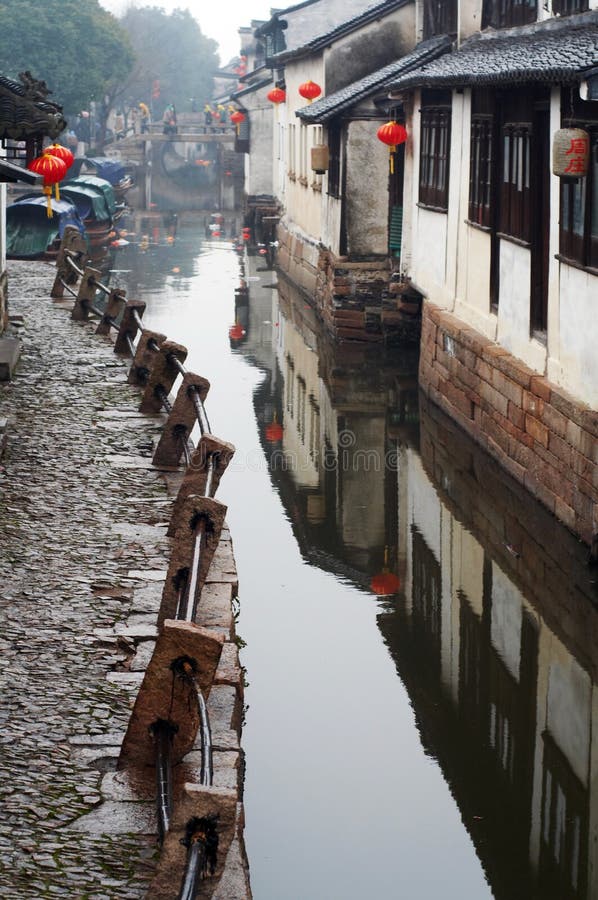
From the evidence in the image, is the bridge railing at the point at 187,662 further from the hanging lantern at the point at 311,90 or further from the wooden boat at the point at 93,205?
the wooden boat at the point at 93,205

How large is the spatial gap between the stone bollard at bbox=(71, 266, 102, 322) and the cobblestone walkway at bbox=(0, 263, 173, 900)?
5.43 metres

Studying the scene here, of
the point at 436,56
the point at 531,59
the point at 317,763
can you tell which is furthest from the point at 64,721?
the point at 436,56

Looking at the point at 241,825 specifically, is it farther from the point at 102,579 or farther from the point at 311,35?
the point at 311,35

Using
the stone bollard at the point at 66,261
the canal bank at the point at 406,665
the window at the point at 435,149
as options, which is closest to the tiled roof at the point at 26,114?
the canal bank at the point at 406,665

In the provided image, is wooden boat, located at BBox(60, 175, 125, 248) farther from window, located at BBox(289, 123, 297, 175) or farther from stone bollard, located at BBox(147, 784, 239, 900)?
stone bollard, located at BBox(147, 784, 239, 900)

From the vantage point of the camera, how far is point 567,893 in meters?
6.84

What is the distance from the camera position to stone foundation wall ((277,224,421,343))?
2227cm

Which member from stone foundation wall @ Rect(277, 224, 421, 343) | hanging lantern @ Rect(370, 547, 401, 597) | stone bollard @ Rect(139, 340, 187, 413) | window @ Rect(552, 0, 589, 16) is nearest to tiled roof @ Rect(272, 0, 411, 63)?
stone foundation wall @ Rect(277, 224, 421, 343)

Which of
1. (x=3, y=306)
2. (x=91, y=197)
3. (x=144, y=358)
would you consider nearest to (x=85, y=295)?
(x=3, y=306)

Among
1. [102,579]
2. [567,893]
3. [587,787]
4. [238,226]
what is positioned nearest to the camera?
[567,893]

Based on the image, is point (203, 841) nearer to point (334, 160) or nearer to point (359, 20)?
point (334, 160)

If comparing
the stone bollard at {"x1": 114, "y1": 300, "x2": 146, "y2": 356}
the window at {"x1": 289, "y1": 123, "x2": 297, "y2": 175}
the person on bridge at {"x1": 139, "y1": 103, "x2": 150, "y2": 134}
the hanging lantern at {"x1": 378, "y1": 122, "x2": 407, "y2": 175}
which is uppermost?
the person on bridge at {"x1": 139, "y1": 103, "x2": 150, "y2": 134}

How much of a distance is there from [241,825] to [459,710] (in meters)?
3.01

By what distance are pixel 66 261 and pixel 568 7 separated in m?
12.4
